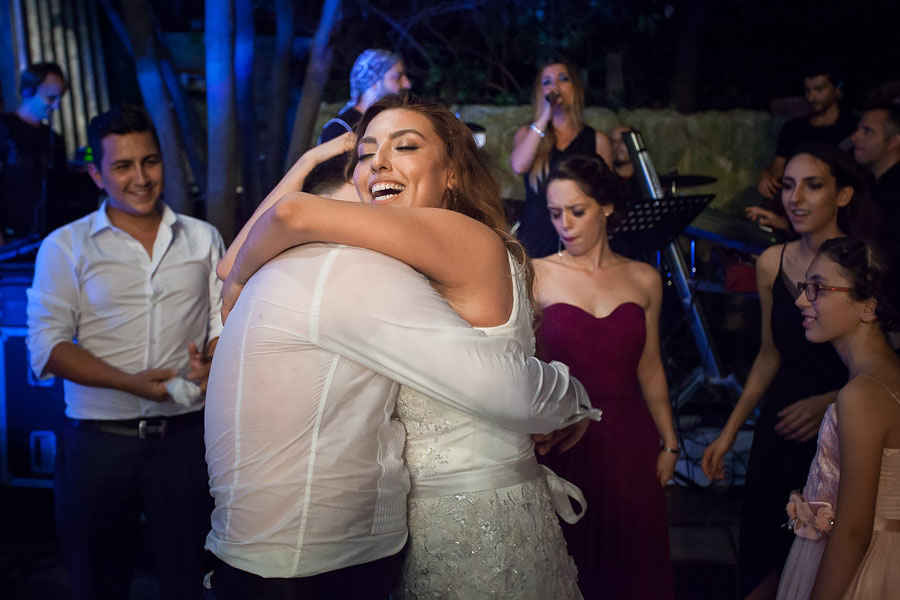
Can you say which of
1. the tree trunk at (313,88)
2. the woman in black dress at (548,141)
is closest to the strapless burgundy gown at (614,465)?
the woman in black dress at (548,141)

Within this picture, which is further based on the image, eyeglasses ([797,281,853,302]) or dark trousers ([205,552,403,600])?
eyeglasses ([797,281,853,302])

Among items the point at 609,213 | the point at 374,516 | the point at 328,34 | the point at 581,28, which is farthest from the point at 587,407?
the point at 581,28

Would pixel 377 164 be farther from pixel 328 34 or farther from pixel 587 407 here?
pixel 328 34

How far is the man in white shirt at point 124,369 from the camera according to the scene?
230cm

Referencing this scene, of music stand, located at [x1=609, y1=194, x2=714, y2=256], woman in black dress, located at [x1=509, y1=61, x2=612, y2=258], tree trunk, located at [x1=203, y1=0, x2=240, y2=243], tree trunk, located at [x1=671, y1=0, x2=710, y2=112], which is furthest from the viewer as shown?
tree trunk, located at [x1=671, y1=0, x2=710, y2=112]

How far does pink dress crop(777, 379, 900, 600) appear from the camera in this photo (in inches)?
72.2

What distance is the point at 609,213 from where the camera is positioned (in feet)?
9.44

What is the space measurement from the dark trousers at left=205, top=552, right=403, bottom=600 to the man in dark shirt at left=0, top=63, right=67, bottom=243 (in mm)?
4410

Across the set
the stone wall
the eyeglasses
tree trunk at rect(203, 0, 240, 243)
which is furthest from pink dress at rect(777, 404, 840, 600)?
the stone wall

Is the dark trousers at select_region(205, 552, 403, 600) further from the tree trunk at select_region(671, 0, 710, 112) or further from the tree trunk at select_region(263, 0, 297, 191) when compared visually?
the tree trunk at select_region(671, 0, 710, 112)

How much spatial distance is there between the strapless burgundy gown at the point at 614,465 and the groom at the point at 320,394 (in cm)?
126

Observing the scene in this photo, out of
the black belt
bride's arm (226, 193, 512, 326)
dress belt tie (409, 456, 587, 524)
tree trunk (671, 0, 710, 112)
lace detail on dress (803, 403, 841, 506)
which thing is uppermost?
tree trunk (671, 0, 710, 112)

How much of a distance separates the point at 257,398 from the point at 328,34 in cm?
407

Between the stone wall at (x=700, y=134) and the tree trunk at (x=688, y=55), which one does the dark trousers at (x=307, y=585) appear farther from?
the tree trunk at (x=688, y=55)
